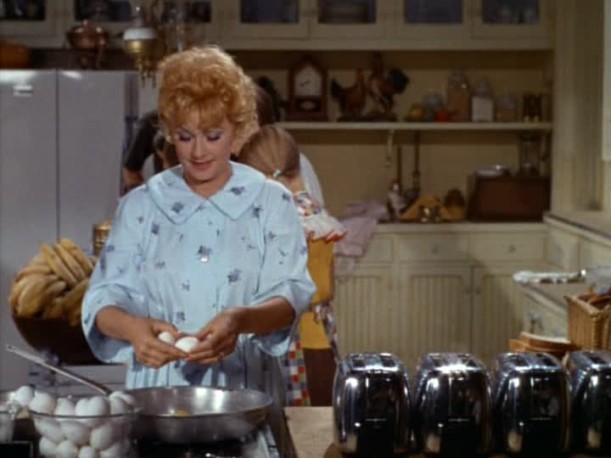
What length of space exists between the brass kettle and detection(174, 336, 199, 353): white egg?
399 centimetres

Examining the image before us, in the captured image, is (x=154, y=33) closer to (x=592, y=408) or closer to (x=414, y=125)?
(x=414, y=125)

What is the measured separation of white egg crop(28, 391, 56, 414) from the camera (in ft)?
6.67

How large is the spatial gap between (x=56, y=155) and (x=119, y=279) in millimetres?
3338

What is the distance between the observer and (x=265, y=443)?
6.93ft

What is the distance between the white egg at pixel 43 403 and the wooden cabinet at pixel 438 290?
14.3 ft

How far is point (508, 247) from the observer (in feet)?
21.2

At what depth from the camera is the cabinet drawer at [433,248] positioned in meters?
6.39

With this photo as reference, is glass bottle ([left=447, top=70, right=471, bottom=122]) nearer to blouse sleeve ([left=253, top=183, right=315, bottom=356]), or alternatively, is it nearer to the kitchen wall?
the kitchen wall

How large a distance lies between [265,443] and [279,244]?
1.87 ft

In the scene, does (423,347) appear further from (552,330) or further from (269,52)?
(552,330)

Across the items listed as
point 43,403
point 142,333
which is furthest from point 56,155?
point 43,403

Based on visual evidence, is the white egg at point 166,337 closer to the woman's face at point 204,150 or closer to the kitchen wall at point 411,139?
the woman's face at point 204,150

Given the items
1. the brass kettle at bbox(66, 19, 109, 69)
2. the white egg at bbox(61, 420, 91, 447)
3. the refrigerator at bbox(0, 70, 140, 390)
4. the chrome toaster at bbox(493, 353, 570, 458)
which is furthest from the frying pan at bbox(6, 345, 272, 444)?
the brass kettle at bbox(66, 19, 109, 69)

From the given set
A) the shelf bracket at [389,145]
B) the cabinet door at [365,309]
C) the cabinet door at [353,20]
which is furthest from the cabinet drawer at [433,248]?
the cabinet door at [353,20]
